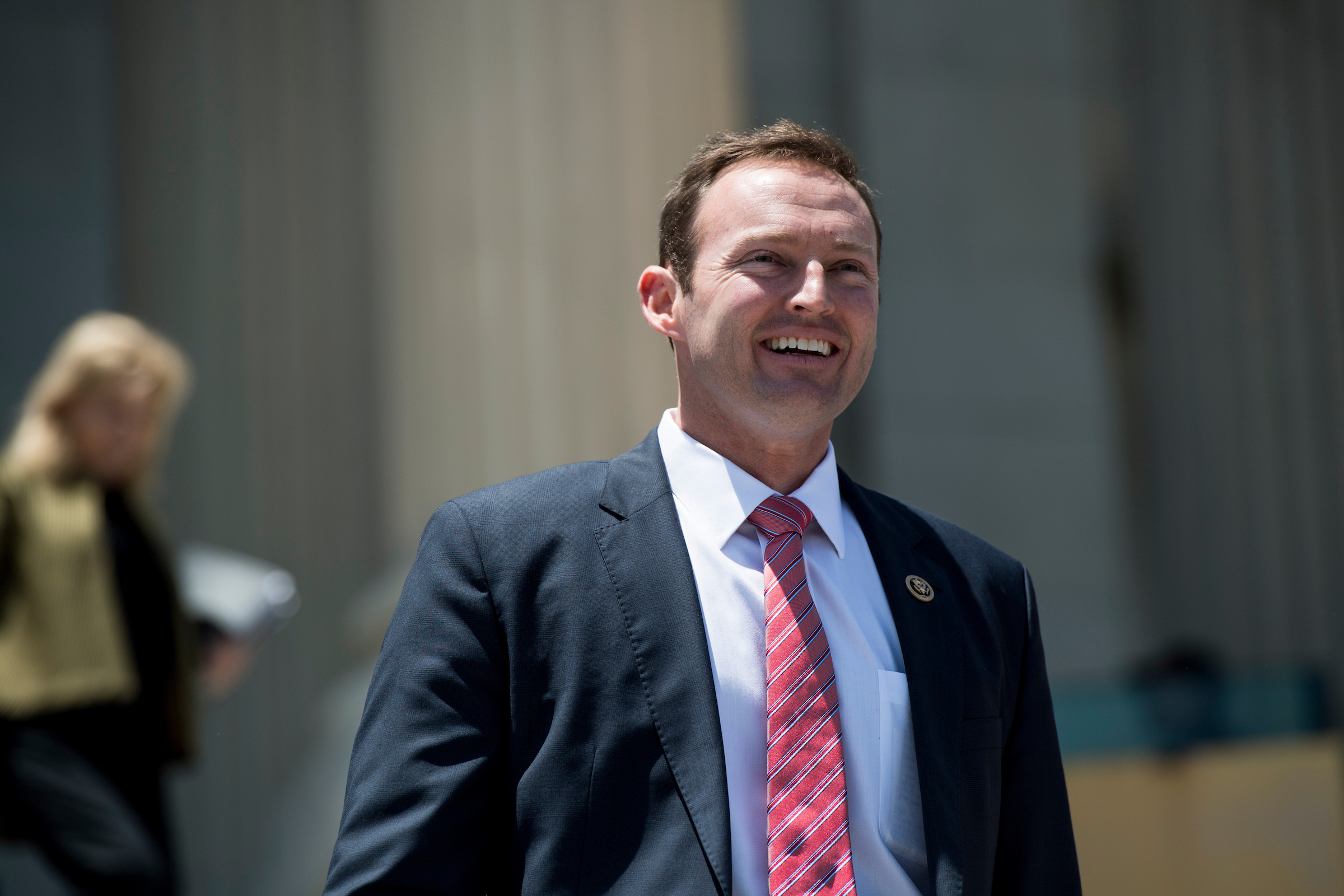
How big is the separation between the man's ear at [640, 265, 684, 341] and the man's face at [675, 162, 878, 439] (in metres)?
0.08

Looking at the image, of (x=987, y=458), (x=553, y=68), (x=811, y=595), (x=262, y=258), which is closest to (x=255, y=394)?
(x=262, y=258)

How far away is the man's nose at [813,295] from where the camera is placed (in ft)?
5.98

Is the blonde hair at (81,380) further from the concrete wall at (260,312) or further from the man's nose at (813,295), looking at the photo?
the man's nose at (813,295)

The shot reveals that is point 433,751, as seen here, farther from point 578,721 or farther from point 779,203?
point 779,203

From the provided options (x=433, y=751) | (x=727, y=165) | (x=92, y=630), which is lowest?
(x=92, y=630)

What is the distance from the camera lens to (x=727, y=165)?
1.98 meters

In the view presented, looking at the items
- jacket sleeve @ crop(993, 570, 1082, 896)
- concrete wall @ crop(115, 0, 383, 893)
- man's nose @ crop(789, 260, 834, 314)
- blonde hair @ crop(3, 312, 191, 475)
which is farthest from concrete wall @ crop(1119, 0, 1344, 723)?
man's nose @ crop(789, 260, 834, 314)

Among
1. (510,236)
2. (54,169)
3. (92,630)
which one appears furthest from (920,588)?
(54,169)

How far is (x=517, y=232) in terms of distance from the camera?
19.6 ft

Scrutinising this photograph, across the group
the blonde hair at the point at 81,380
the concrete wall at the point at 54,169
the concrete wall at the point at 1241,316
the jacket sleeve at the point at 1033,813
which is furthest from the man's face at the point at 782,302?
the concrete wall at the point at 1241,316

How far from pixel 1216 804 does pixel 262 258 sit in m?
4.84

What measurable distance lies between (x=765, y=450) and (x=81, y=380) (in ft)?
10.7

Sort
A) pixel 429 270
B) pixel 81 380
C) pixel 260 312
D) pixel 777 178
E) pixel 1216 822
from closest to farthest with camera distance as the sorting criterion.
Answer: pixel 777 178
pixel 81 380
pixel 1216 822
pixel 429 270
pixel 260 312

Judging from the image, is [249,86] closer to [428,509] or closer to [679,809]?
[428,509]
